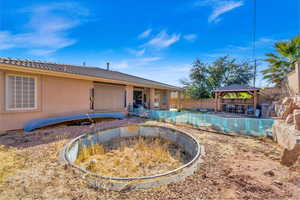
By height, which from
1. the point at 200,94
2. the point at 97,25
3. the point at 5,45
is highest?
the point at 97,25

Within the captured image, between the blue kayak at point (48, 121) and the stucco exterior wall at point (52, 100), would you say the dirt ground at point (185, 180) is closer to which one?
the blue kayak at point (48, 121)

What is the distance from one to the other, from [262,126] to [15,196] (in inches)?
297

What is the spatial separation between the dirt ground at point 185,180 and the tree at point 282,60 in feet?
35.2

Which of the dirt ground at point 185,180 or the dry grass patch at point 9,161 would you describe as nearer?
the dirt ground at point 185,180

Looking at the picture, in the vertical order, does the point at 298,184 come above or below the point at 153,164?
above

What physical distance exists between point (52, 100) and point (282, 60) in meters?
17.6

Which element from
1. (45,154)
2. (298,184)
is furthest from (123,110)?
(298,184)

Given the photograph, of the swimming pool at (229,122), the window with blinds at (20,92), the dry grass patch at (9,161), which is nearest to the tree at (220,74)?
the swimming pool at (229,122)

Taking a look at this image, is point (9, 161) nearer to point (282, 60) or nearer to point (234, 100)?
point (234, 100)

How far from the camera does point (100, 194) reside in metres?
2.22

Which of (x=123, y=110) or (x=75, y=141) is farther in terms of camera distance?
(x=123, y=110)

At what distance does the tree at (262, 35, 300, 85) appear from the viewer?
10453 millimetres

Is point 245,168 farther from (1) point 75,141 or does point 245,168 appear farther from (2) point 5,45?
(2) point 5,45

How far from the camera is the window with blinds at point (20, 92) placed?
5728 millimetres
